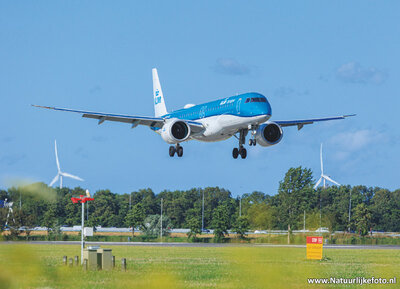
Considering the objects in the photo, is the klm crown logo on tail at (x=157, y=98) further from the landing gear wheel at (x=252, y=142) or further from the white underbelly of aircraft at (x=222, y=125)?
the landing gear wheel at (x=252, y=142)

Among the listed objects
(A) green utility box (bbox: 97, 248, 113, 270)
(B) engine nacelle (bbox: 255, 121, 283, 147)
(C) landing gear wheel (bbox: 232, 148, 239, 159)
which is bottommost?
(A) green utility box (bbox: 97, 248, 113, 270)

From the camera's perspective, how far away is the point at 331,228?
135625 millimetres

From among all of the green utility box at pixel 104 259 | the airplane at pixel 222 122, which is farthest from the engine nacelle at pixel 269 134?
the green utility box at pixel 104 259

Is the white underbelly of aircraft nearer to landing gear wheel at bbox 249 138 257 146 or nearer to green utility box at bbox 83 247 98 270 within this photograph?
landing gear wheel at bbox 249 138 257 146

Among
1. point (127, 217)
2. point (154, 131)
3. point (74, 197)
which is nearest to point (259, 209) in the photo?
point (127, 217)

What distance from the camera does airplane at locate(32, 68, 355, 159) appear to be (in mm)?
58375

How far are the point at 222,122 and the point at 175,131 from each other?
24.1 ft

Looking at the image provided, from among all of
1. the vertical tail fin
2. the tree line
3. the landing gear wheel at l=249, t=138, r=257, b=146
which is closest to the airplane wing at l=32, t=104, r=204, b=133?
the landing gear wheel at l=249, t=138, r=257, b=146

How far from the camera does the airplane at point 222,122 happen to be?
192 ft

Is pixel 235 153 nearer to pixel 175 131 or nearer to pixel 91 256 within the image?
pixel 175 131

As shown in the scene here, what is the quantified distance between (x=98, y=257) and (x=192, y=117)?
30229 millimetres

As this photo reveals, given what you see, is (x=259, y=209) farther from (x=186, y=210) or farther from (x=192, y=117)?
(x=192, y=117)

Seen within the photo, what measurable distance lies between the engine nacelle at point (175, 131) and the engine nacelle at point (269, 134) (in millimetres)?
7476

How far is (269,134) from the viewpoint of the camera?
64.8 m
